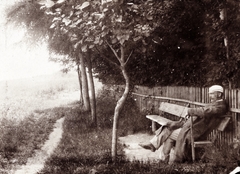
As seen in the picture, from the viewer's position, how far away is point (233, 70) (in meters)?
7.83

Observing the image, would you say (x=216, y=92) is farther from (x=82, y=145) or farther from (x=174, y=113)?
(x=82, y=145)

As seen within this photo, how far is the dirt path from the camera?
6623mm

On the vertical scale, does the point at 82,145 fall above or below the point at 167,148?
below

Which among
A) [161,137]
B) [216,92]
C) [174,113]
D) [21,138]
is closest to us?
[216,92]

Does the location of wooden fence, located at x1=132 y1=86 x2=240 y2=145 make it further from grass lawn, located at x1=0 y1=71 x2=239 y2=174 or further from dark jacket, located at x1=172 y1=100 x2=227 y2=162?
grass lawn, located at x1=0 y1=71 x2=239 y2=174

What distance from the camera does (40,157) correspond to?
769 centimetres

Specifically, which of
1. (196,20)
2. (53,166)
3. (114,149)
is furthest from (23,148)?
(196,20)

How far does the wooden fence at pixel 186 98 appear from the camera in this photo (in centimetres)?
689

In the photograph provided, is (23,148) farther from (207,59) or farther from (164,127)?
(207,59)

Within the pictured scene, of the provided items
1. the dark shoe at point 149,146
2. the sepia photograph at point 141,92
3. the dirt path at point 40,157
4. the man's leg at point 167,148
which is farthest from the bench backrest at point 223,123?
the dirt path at point 40,157

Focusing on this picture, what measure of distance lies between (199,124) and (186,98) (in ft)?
9.77

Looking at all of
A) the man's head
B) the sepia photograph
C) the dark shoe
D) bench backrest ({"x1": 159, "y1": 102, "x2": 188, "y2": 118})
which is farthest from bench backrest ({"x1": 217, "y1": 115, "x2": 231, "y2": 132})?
the dark shoe

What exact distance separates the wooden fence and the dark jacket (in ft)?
0.98

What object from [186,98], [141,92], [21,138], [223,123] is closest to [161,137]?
[223,123]
